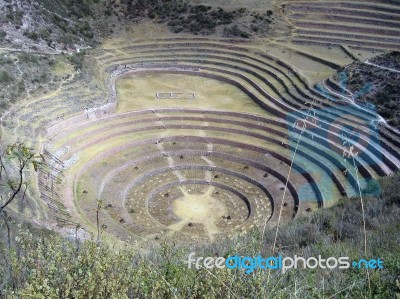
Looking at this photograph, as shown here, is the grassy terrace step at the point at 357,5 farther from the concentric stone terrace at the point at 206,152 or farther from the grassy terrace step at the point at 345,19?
the concentric stone terrace at the point at 206,152

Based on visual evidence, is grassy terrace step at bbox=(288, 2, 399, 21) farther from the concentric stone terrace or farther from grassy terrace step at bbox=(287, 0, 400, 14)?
the concentric stone terrace

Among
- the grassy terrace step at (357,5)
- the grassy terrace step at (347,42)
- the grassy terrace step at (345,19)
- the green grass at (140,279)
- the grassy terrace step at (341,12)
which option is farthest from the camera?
the grassy terrace step at (357,5)

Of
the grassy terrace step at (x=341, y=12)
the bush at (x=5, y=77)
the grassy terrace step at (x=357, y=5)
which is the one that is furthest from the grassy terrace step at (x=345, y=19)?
the bush at (x=5, y=77)

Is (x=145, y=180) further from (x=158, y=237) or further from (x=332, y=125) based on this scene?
(x=332, y=125)

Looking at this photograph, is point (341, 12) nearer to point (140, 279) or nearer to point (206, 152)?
point (206, 152)

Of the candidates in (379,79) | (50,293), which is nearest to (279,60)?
(379,79)

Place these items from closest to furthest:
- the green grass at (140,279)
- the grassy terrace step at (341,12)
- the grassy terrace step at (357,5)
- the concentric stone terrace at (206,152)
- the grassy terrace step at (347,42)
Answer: the green grass at (140,279), the concentric stone terrace at (206,152), the grassy terrace step at (347,42), the grassy terrace step at (341,12), the grassy terrace step at (357,5)

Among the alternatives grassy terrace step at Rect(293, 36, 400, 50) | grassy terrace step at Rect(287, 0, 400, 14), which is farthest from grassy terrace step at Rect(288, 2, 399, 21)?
grassy terrace step at Rect(293, 36, 400, 50)

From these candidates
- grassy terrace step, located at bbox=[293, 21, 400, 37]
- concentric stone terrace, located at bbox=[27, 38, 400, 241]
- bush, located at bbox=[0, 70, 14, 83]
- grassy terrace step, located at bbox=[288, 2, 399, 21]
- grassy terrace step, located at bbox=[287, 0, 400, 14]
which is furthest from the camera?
grassy terrace step, located at bbox=[287, 0, 400, 14]

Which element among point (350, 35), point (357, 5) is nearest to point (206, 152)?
point (350, 35)

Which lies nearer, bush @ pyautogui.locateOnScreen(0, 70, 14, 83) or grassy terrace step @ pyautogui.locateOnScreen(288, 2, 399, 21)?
bush @ pyautogui.locateOnScreen(0, 70, 14, 83)
